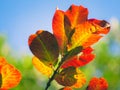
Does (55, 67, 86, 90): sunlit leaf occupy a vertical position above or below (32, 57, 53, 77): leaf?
below

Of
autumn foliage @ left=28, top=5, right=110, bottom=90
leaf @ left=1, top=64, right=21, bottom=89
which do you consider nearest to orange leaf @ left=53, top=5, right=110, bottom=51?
autumn foliage @ left=28, top=5, right=110, bottom=90

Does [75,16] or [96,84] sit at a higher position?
[75,16]

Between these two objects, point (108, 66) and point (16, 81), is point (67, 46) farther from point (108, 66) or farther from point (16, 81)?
point (108, 66)

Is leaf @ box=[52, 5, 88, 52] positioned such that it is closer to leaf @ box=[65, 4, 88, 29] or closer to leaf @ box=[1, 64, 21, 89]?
leaf @ box=[65, 4, 88, 29]

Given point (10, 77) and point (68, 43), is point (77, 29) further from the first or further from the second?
point (10, 77)

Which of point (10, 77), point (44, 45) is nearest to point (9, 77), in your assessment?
point (10, 77)

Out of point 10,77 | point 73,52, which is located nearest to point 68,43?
point 73,52
